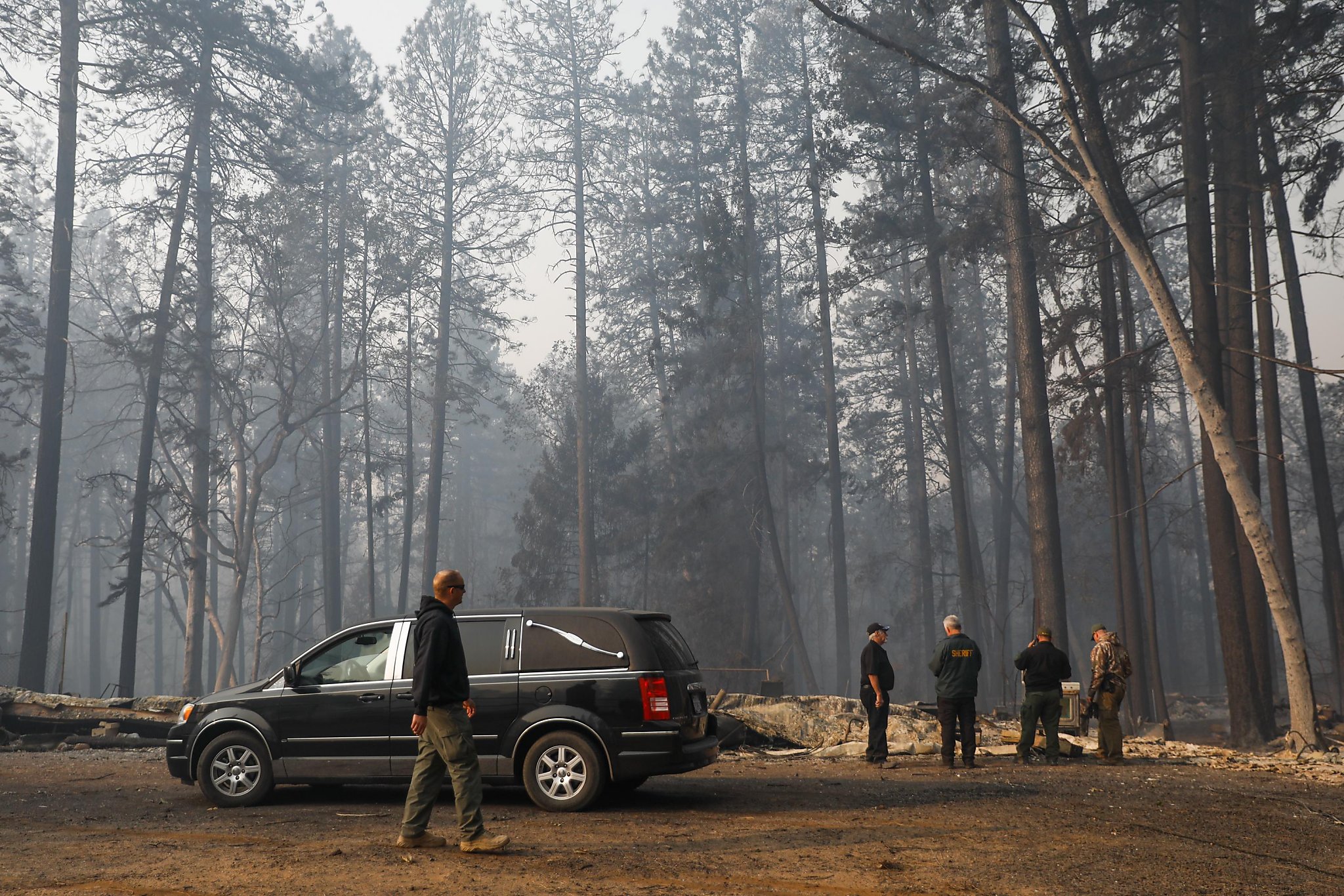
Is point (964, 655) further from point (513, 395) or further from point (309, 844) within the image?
point (513, 395)

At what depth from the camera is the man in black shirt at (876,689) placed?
13.0 m

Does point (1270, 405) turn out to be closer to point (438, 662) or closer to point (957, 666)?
point (957, 666)

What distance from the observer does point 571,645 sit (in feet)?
29.0

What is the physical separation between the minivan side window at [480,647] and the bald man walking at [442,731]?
1.87 m

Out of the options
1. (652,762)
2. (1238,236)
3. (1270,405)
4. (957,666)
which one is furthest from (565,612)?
(1270,405)

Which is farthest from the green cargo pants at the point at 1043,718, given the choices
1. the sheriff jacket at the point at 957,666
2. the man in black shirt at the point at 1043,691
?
the sheriff jacket at the point at 957,666

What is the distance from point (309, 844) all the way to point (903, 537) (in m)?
56.8

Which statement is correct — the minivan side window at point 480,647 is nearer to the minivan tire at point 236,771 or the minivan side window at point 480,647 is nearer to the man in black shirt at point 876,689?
the minivan tire at point 236,771

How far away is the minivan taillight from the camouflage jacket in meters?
7.70

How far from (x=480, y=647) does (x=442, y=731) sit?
2.23 metres

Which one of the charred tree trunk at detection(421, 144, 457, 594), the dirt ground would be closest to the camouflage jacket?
the dirt ground

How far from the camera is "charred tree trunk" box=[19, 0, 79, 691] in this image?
22203 millimetres

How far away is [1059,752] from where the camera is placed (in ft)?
45.7

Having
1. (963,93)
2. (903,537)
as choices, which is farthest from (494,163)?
(903,537)
